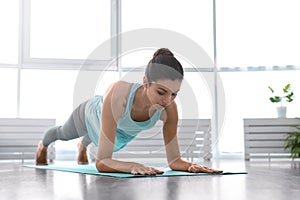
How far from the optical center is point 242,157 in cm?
526

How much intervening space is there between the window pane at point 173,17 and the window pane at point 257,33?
214 mm

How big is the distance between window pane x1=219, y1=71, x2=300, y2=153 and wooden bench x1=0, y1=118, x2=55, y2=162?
83.1 inches

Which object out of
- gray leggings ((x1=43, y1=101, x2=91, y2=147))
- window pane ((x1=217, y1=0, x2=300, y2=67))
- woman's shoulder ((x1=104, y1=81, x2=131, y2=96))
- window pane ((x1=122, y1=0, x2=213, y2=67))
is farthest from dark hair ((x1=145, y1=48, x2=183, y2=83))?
window pane ((x1=217, y1=0, x2=300, y2=67))

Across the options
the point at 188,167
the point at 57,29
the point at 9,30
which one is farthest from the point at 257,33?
the point at 188,167

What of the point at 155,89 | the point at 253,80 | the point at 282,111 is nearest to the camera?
the point at 155,89

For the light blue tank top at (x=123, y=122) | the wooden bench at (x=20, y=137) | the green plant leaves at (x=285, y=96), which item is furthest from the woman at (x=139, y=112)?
the green plant leaves at (x=285, y=96)

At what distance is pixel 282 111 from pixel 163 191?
153 inches

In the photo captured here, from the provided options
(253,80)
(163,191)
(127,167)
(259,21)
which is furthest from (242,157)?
(163,191)

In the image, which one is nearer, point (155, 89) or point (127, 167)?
point (155, 89)

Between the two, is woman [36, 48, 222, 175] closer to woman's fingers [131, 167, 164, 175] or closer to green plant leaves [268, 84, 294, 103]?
woman's fingers [131, 167, 164, 175]

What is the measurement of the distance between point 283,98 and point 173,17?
167 centimetres

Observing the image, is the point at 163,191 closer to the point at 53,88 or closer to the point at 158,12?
the point at 158,12

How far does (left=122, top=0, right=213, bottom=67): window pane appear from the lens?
430 centimetres

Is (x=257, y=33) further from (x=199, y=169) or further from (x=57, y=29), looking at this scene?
(x=199, y=169)
